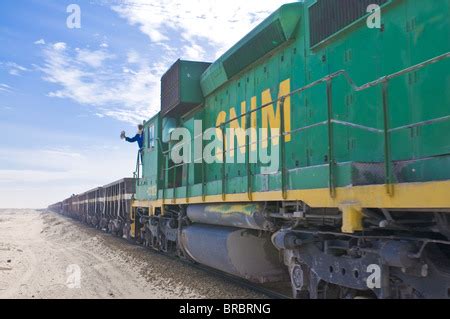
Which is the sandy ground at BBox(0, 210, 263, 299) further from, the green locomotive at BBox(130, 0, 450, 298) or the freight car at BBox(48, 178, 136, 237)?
the freight car at BBox(48, 178, 136, 237)

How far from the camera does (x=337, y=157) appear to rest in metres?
5.76

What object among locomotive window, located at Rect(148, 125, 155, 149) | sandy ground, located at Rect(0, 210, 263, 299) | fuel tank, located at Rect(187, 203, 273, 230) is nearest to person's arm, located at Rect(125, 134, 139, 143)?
locomotive window, located at Rect(148, 125, 155, 149)

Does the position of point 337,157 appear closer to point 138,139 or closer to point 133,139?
point 138,139

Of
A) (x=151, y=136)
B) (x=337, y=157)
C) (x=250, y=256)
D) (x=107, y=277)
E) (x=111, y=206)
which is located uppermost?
(x=151, y=136)

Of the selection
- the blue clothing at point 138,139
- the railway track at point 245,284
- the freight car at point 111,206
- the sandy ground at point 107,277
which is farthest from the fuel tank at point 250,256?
the freight car at point 111,206

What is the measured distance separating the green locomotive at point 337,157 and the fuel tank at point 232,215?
0.03 metres

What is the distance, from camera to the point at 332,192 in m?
4.56

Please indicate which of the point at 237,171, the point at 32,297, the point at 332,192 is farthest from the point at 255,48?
the point at 32,297

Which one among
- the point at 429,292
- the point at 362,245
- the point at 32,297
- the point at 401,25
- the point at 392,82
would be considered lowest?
the point at 32,297

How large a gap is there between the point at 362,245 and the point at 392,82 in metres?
1.82

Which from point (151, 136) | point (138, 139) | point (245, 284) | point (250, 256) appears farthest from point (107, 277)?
point (138, 139)

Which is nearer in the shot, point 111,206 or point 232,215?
point 232,215

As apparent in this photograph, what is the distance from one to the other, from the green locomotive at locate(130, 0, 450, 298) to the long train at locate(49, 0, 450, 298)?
0.6 inches
